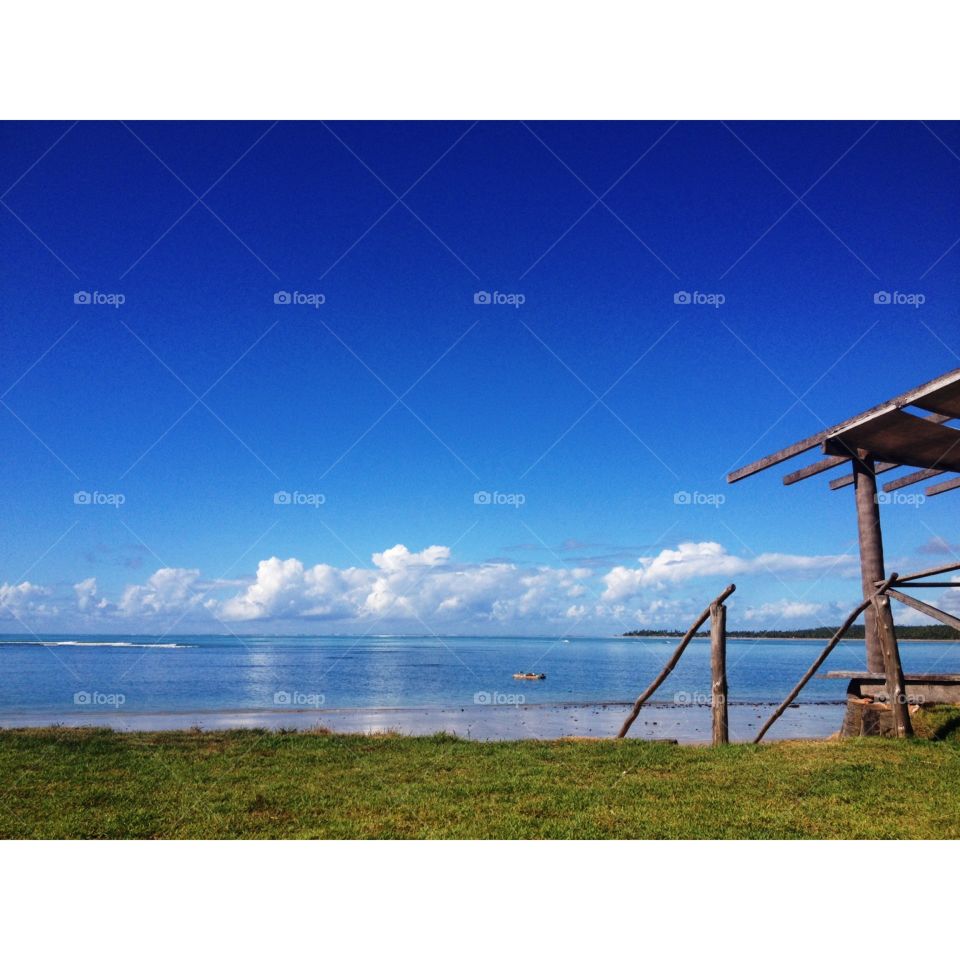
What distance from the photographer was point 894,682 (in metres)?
10.6

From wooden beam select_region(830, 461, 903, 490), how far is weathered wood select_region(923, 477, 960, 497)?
7.26ft

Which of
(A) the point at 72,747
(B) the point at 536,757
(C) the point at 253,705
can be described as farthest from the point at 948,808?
(C) the point at 253,705

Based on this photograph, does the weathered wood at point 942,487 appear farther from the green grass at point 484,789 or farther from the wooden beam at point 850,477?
the green grass at point 484,789

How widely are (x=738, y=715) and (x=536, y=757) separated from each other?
20233 mm

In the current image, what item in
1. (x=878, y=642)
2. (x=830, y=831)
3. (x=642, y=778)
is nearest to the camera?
(x=830, y=831)

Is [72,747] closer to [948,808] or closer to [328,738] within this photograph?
[328,738]

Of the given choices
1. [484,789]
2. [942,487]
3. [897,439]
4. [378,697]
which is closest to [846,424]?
[897,439]

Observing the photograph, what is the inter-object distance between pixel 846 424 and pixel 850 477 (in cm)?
261

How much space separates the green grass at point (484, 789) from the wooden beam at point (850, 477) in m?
3.89

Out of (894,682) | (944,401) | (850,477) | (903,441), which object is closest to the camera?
(944,401)

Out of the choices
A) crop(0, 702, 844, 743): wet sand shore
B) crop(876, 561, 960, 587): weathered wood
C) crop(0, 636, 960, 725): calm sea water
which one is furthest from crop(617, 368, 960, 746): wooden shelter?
crop(0, 636, 960, 725): calm sea water

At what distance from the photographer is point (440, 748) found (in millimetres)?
10664

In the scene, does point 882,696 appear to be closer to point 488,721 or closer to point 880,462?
point 880,462

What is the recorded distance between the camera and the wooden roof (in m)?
8.99
